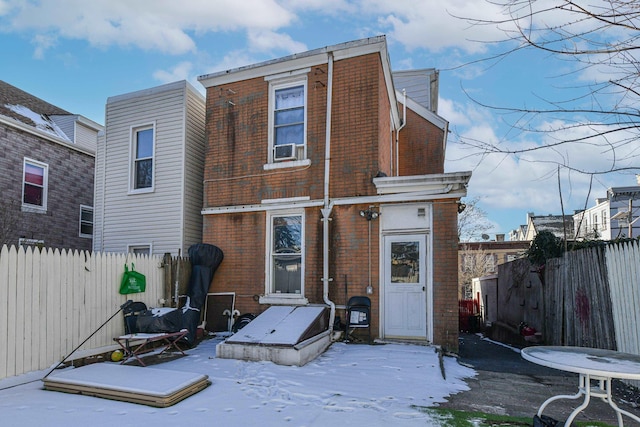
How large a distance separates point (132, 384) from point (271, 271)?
4529 millimetres

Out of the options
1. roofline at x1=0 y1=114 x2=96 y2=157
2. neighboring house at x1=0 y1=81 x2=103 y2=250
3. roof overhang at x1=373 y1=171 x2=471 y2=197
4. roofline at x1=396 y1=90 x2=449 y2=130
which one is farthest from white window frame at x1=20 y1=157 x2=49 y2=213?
roofline at x1=396 y1=90 x2=449 y2=130

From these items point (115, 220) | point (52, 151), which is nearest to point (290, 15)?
point (115, 220)

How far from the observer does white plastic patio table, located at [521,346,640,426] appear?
11.1 ft

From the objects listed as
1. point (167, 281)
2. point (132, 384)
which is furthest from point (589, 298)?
point (167, 281)

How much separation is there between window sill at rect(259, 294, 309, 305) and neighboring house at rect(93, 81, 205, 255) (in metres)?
2.84

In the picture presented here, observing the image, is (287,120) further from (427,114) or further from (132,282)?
(427,114)

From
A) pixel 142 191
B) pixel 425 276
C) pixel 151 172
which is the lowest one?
pixel 425 276

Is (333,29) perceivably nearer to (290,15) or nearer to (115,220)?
(290,15)

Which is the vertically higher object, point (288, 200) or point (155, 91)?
point (155, 91)

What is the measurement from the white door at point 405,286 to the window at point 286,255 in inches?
78.5

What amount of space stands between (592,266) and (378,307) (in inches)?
153

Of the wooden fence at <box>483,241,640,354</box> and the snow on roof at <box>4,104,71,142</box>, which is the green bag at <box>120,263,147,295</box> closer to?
the wooden fence at <box>483,241,640,354</box>

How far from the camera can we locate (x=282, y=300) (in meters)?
8.99

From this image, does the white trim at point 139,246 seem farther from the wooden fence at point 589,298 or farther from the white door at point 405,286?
the wooden fence at point 589,298
